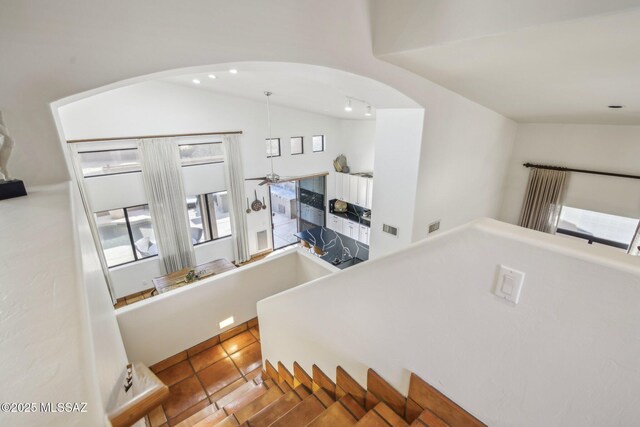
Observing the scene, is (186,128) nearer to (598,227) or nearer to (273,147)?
(273,147)

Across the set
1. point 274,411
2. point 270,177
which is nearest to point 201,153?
point 270,177

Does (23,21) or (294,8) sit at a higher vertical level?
(294,8)

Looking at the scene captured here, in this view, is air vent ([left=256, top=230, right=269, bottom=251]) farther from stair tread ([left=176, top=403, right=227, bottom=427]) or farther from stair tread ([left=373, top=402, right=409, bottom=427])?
stair tread ([left=373, top=402, right=409, bottom=427])

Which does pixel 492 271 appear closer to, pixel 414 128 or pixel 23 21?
pixel 23 21

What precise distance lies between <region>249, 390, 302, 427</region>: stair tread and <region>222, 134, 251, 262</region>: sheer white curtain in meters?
5.20

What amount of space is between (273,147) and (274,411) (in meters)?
6.10

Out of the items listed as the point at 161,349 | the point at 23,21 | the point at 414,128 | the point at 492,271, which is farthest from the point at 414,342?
the point at 161,349

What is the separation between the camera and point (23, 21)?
1.29m

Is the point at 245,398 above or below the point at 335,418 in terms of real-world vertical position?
below

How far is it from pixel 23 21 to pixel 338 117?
709 cm

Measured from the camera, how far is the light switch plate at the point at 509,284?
79 centimetres

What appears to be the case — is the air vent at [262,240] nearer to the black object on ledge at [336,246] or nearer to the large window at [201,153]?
the black object on ledge at [336,246]

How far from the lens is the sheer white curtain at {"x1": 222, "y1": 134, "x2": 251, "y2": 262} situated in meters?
6.27

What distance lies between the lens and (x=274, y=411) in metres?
1.76
